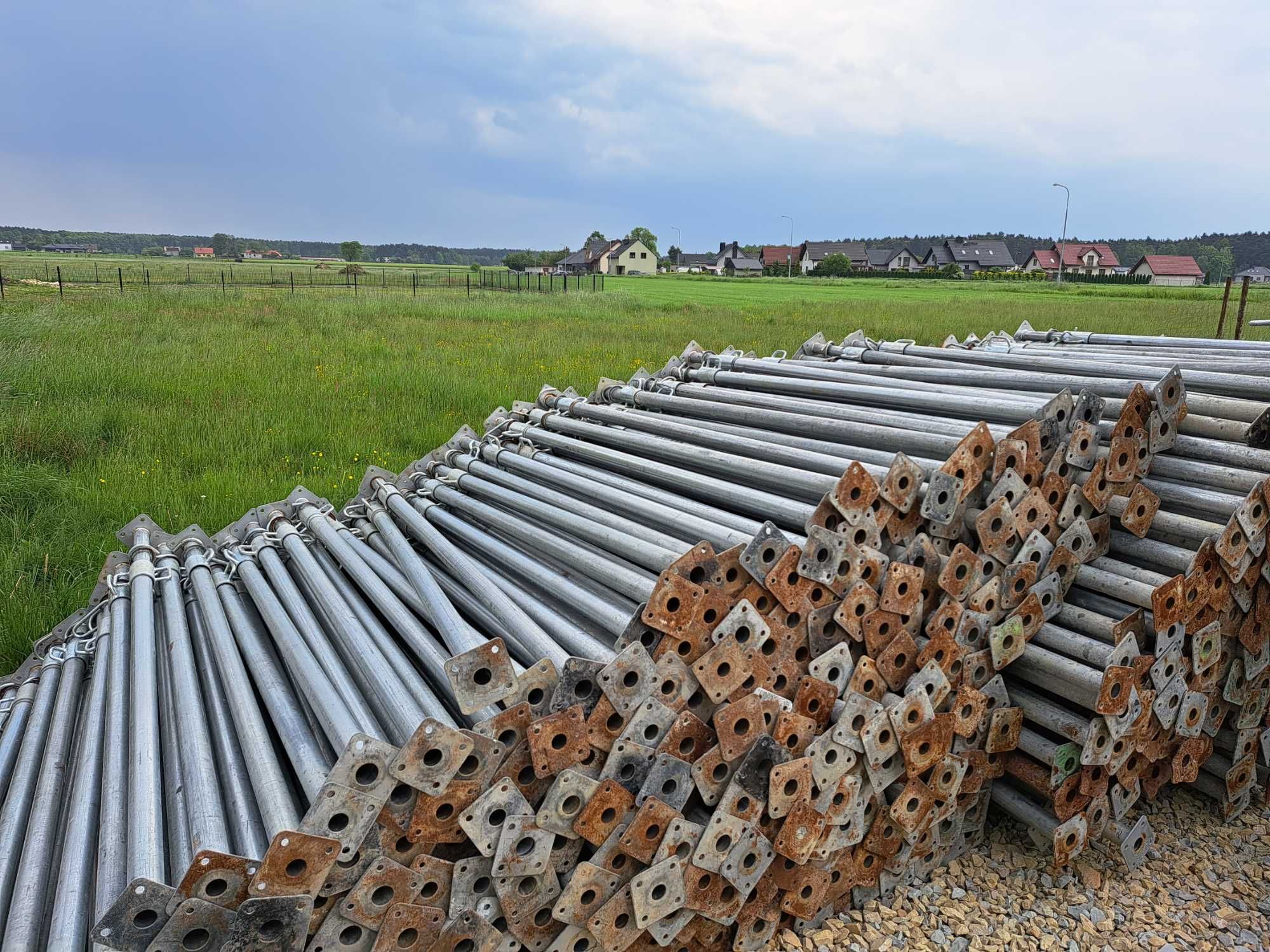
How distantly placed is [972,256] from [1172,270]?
23744 mm

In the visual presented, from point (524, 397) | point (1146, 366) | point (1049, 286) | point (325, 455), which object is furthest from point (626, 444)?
point (1049, 286)

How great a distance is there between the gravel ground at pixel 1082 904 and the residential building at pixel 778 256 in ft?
360

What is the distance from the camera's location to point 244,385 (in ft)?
38.3

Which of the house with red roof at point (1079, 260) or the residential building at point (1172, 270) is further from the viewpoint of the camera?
the house with red roof at point (1079, 260)

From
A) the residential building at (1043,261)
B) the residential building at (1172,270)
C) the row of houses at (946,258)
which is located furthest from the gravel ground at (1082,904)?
the residential building at (1043,261)

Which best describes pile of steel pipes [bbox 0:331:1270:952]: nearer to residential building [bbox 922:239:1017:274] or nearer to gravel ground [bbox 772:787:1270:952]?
gravel ground [bbox 772:787:1270:952]

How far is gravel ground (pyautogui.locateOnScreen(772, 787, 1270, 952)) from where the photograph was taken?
11.5ft

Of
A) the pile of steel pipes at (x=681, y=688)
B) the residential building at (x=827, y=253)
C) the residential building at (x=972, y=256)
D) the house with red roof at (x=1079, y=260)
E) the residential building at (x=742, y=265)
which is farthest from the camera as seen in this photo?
the residential building at (x=742, y=265)

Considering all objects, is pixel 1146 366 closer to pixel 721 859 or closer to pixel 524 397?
pixel 721 859

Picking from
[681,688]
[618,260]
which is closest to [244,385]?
[681,688]

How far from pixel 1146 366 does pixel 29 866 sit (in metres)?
5.71

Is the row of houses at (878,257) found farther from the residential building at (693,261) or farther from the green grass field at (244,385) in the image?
the green grass field at (244,385)

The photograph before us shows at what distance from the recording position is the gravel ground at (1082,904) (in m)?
3.50

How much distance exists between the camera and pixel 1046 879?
385cm
